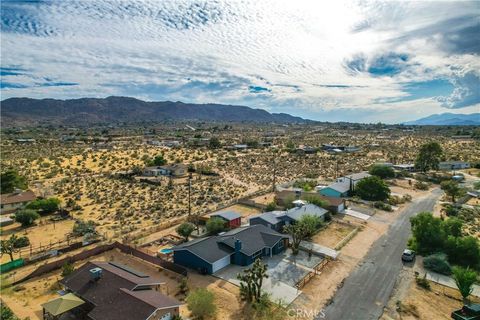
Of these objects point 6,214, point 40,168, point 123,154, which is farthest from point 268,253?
point 123,154

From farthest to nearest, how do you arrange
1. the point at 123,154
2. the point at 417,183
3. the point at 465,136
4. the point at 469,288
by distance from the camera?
the point at 465,136, the point at 123,154, the point at 417,183, the point at 469,288

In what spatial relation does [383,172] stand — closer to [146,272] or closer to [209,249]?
[209,249]

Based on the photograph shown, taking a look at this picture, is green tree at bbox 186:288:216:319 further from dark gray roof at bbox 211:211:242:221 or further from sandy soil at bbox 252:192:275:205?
sandy soil at bbox 252:192:275:205

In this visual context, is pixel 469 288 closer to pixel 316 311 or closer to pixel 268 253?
pixel 316 311

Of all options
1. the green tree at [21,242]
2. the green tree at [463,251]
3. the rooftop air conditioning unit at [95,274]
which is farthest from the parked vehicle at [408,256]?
A: the green tree at [21,242]

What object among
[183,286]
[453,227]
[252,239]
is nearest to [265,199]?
[252,239]
